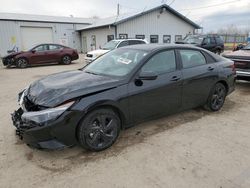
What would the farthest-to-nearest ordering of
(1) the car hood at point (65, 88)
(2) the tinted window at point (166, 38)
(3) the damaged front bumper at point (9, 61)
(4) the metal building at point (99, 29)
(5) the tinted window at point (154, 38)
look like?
(2) the tinted window at point (166, 38)
(5) the tinted window at point (154, 38)
(4) the metal building at point (99, 29)
(3) the damaged front bumper at point (9, 61)
(1) the car hood at point (65, 88)

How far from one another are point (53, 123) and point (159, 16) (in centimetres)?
2110

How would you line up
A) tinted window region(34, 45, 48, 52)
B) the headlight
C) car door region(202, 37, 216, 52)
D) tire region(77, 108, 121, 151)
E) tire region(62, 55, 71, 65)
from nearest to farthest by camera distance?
the headlight → tire region(77, 108, 121, 151) → tinted window region(34, 45, 48, 52) → tire region(62, 55, 71, 65) → car door region(202, 37, 216, 52)

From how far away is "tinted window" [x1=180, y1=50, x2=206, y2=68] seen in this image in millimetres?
4156

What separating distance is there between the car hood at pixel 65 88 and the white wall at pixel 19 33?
852 inches

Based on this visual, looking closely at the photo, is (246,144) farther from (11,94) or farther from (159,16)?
(159,16)

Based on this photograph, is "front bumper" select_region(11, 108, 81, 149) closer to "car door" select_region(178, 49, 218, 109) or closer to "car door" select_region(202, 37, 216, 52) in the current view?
"car door" select_region(178, 49, 218, 109)

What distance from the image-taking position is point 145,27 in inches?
834

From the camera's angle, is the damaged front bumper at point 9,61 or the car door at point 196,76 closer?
the car door at point 196,76

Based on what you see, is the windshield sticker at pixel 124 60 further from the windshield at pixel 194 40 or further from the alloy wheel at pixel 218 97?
the windshield at pixel 194 40

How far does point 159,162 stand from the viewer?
295 centimetres

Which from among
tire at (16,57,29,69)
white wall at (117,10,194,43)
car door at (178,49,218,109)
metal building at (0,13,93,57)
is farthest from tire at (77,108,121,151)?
metal building at (0,13,93,57)

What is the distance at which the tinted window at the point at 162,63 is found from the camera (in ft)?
11.9

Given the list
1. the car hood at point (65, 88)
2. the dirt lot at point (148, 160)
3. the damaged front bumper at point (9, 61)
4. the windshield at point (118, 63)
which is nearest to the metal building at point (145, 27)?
the damaged front bumper at point (9, 61)

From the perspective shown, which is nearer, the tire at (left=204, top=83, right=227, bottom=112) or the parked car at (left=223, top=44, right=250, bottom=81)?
the tire at (left=204, top=83, right=227, bottom=112)
